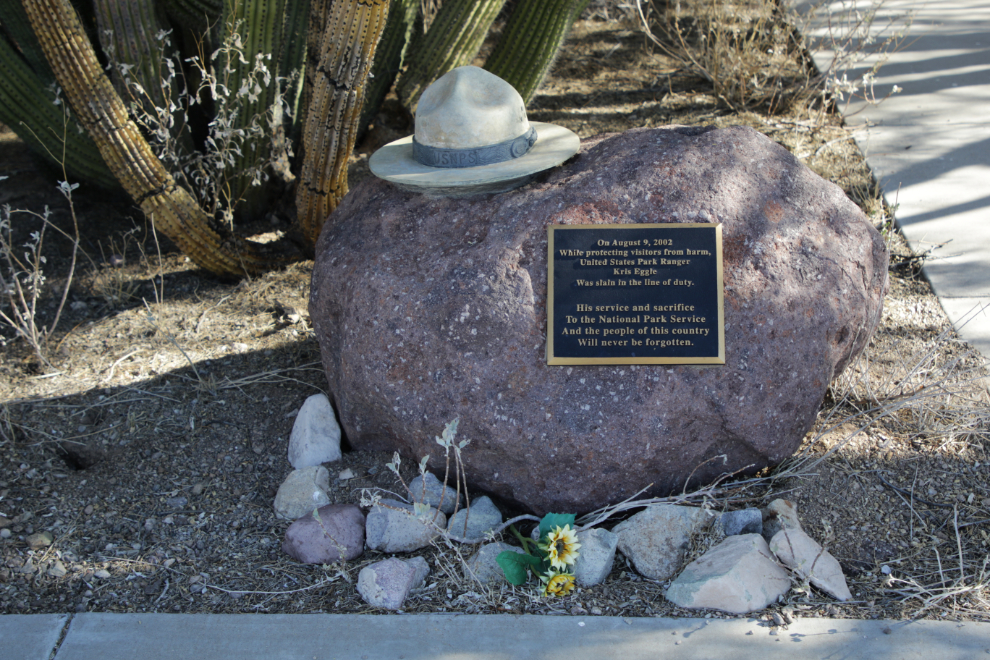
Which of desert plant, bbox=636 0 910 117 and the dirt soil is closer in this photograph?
the dirt soil

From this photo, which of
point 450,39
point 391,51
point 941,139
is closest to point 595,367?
point 450,39

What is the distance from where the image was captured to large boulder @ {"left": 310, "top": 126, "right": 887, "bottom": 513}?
2699 millimetres

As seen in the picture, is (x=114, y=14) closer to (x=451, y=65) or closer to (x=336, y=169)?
(x=336, y=169)

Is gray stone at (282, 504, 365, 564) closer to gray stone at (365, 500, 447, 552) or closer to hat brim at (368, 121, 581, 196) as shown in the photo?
gray stone at (365, 500, 447, 552)

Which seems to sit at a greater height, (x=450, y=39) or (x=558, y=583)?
(x=450, y=39)

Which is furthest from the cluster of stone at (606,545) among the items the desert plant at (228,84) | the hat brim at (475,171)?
the desert plant at (228,84)

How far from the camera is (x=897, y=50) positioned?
595 cm

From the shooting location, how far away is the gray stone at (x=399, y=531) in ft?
9.09

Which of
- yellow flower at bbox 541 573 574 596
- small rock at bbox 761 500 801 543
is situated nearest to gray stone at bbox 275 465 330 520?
yellow flower at bbox 541 573 574 596

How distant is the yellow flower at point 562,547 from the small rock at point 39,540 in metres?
1.78

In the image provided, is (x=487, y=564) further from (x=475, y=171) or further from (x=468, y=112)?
(x=468, y=112)

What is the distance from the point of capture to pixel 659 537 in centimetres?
266

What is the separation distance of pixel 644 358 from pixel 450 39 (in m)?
2.83

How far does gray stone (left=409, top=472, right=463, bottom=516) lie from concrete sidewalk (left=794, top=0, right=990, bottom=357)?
8.32 ft
